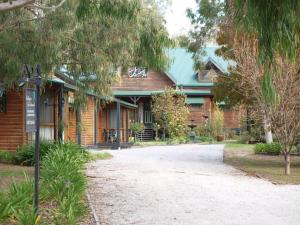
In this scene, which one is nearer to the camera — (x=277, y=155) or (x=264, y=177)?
(x=264, y=177)

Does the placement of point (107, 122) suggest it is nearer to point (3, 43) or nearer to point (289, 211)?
point (3, 43)

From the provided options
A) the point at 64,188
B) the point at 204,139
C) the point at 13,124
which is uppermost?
the point at 13,124

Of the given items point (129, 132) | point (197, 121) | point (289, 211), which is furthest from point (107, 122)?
point (289, 211)

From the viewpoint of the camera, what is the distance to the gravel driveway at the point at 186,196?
32.1 ft

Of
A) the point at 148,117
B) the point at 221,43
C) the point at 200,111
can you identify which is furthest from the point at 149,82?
the point at 221,43

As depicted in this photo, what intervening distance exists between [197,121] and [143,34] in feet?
93.1

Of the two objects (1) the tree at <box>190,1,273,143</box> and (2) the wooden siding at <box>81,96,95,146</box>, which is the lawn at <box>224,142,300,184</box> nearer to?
(1) the tree at <box>190,1,273,143</box>

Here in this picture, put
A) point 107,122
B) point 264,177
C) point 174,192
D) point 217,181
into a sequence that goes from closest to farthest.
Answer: point 174,192
point 217,181
point 264,177
point 107,122

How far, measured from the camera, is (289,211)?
10.6 m

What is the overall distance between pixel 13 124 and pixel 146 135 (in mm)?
19214

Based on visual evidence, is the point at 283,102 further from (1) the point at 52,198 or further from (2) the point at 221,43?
(1) the point at 52,198

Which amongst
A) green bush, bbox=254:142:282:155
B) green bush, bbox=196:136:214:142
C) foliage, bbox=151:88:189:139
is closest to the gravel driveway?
green bush, bbox=254:142:282:155

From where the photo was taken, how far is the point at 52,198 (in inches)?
415

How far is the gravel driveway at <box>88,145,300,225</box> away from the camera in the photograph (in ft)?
32.1
